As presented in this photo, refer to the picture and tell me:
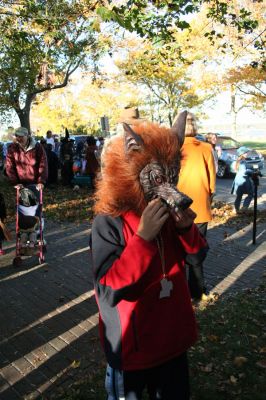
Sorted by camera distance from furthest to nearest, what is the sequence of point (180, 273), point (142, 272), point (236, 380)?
1. point (236, 380)
2. point (180, 273)
3. point (142, 272)

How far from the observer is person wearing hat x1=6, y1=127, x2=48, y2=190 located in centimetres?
592

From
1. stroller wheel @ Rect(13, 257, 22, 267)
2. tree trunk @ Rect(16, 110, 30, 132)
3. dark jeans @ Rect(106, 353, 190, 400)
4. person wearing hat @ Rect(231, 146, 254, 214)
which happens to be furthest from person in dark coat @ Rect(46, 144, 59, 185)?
dark jeans @ Rect(106, 353, 190, 400)

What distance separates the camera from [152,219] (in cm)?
160

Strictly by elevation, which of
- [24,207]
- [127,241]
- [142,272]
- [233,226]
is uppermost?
[127,241]

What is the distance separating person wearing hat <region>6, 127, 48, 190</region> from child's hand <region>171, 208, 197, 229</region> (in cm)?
441

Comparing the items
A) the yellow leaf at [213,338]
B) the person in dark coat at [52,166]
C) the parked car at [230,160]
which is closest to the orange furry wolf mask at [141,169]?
the yellow leaf at [213,338]

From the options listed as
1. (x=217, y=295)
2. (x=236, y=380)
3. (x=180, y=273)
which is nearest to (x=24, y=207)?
(x=217, y=295)

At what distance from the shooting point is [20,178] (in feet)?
19.8

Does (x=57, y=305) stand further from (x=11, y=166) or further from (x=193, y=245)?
(x=193, y=245)

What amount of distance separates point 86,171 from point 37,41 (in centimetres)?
455

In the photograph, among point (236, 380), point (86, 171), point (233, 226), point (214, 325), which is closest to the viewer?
point (236, 380)

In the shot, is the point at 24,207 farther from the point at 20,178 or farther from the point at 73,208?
the point at 73,208

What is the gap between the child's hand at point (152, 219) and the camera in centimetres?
160

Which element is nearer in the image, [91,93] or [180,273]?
[180,273]
